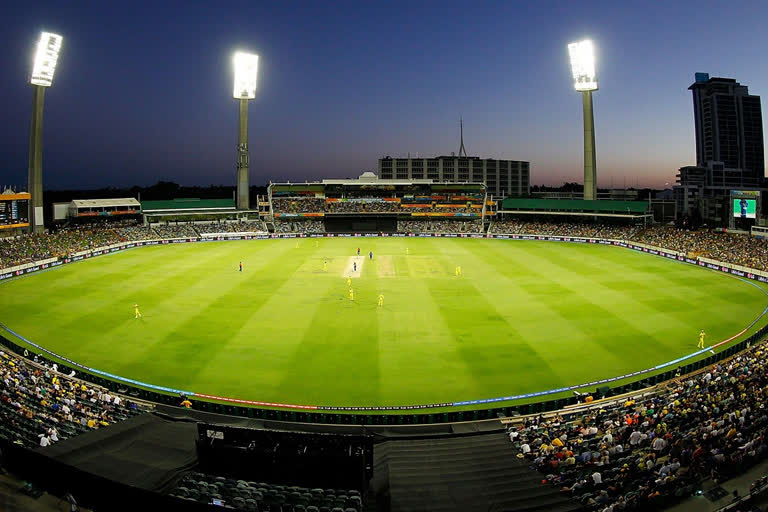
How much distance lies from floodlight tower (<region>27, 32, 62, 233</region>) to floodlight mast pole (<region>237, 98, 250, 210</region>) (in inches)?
1184

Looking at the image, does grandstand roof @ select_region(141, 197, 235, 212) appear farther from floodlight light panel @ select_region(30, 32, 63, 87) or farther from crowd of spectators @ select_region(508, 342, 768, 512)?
crowd of spectators @ select_region(508, 342, 768, 512)

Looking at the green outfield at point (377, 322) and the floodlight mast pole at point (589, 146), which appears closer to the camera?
the green outfield at point (377, 322)

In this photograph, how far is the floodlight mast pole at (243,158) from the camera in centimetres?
8581

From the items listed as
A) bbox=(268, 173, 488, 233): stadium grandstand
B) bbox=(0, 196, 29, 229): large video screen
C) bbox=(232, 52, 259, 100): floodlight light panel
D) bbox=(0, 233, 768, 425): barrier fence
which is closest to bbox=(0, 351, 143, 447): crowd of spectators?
bbox=(0, 233, 768, 425): barrier fence

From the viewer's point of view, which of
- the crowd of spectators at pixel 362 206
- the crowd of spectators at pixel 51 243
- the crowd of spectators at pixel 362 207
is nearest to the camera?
the crowd of spectators at pixel 51 243

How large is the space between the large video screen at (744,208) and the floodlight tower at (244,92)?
239ft

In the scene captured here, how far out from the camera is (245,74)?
83500 millimetres

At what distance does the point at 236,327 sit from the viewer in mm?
29203

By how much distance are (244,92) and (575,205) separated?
58.8 m

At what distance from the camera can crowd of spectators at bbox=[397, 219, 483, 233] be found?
85250 mm

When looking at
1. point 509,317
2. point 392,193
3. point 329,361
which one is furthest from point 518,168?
point 329,361

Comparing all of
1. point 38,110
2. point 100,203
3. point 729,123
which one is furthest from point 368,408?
point 729,123

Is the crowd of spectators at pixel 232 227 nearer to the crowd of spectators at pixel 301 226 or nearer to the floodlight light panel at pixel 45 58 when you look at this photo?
the crowd of spectators at pixel 301 226

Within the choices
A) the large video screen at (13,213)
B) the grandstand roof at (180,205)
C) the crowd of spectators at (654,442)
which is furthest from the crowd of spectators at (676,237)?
the large video screen at (13,213)
